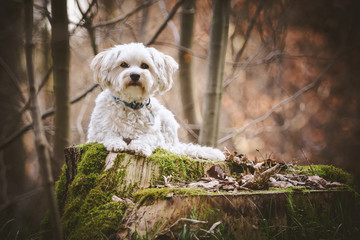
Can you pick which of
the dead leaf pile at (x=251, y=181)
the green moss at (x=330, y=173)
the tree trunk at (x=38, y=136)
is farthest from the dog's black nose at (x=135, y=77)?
the green moss at (x=330, y=173)

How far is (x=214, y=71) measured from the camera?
5.54m

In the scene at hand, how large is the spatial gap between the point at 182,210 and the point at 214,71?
3.81m

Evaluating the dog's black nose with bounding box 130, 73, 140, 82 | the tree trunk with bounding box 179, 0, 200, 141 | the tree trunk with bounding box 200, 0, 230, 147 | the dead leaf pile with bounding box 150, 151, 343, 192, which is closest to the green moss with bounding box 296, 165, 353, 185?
the dead leaf pile with bounding box 150, 151, 343, 192

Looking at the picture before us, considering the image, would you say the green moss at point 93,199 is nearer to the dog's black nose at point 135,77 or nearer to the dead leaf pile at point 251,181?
the dead leaf pile at point 251,181

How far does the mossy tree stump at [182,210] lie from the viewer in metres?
2.21

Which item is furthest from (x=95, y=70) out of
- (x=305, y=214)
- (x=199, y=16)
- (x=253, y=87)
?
(x=253, y=87)

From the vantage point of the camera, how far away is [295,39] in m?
10.3

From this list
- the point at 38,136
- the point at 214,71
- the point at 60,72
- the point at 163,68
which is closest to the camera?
the point at 38,136

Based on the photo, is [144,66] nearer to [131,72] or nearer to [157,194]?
[131,72]

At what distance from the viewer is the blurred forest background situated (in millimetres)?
5734

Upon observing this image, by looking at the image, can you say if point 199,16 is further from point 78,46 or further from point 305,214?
point 305,214

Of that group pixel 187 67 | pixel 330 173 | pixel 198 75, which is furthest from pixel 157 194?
pixel 198 75

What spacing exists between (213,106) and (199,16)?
518cm

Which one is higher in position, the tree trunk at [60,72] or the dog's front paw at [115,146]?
the tree trunk at [60,72]
